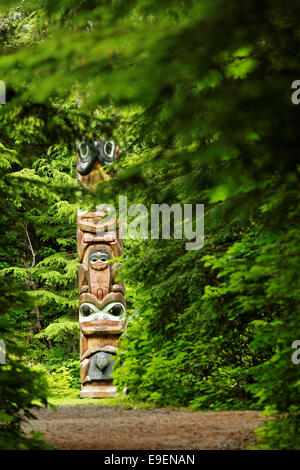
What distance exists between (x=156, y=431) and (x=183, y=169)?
7.60ft

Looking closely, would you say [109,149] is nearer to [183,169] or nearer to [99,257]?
[99,257]

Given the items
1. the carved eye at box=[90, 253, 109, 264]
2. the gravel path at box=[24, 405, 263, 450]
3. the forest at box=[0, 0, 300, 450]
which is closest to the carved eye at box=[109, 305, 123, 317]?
the carved eye at box=[90, 253, 109, 264]

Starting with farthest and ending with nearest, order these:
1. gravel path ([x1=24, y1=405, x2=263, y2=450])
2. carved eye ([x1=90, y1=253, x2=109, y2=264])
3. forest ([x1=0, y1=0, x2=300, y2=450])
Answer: carved eye ([x1=90, y1=253, x2=109, y2=264]) < gravel path ([x1=24, y1=405, x2=263, y2=450]) < forest ([x1=0, y1=0, x2=300, y2=450])

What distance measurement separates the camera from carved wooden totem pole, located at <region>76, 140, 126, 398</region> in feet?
36.1

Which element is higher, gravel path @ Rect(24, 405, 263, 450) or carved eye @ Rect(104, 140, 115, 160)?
carved eye @ Rect(104, 140, 115, 160)

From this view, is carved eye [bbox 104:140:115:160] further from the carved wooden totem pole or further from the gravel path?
the gravel path

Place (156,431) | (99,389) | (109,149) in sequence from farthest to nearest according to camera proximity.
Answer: (99,389)
(109,149)
(156,431)

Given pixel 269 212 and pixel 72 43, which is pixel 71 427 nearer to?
pixel 269 212

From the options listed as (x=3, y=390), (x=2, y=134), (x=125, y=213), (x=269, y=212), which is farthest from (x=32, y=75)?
(x=125, y=213)

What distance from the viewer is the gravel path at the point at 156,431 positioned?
191 inches

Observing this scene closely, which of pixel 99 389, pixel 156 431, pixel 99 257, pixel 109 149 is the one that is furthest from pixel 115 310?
pixel 156 431

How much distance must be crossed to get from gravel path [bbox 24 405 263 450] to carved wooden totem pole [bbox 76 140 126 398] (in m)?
3.43

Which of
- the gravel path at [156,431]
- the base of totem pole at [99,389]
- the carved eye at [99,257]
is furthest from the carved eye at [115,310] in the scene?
the gravel path at [156,431]

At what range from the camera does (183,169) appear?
5.23 meters
